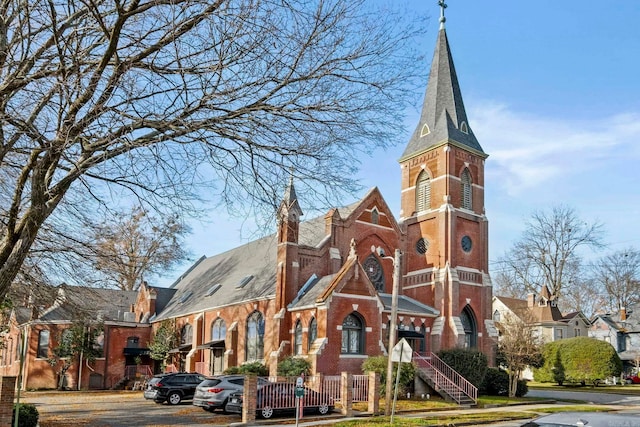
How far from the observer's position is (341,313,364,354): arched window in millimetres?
31750

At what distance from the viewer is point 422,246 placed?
1631 inches

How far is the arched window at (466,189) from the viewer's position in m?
42.3

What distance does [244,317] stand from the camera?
3750 centimetres

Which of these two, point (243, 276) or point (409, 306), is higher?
point (243, 276)

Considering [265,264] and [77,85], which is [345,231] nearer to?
[265,264]

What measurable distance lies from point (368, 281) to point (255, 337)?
8.29 meters

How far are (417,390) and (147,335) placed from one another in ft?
76.3

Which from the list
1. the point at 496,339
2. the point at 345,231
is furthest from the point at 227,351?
the point at 496,339

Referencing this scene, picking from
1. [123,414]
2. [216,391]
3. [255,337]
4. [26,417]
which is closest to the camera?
[26,417]

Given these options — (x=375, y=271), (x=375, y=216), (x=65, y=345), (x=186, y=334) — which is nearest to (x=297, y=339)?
(x=375, y=271)

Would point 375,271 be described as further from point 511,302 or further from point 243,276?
point 511,302

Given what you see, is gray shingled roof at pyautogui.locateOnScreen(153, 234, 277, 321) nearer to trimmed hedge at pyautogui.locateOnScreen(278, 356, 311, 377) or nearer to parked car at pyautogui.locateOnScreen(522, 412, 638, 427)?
trimmed hedge at pyautogui.locateOnScreen(278, 356, 311, 377)

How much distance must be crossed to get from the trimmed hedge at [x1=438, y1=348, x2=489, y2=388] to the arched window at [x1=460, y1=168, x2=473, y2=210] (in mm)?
11524

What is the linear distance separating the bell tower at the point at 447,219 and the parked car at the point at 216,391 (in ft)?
51.4
